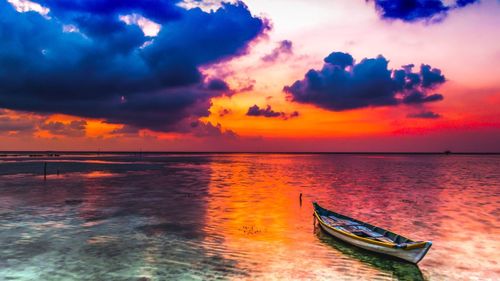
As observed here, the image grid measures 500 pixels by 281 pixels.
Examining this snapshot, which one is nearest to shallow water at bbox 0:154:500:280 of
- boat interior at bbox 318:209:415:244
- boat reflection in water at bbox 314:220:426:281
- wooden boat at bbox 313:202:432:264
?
boat reflection in water at bbox 314:220:426:281

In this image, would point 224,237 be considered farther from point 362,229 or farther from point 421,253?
point 421,253

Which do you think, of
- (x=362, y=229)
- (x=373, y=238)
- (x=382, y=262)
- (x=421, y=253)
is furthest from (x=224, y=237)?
(x=421, y=253)

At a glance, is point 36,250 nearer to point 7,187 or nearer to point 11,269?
point 11,269

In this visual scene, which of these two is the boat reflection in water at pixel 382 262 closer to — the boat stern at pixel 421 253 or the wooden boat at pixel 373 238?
the wooden boat at pixel 373 238

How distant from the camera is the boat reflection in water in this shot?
65.0 ft

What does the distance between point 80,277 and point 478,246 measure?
25.2m

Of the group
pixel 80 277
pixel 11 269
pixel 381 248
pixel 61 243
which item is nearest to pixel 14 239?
pixel 61 243

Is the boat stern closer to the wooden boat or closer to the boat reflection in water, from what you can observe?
the wooden boat

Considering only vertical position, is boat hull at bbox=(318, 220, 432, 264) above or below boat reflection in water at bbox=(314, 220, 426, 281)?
above

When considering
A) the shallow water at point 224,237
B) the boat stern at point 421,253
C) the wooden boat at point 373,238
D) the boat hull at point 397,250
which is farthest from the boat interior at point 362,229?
the shallow water at point 224,237

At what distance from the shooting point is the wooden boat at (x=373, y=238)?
805 inches

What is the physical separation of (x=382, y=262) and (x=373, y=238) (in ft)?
9.50

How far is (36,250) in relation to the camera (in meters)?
23.7

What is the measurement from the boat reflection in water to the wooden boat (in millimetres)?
312
